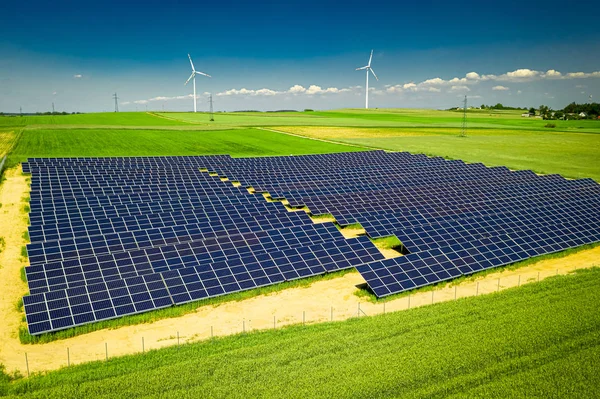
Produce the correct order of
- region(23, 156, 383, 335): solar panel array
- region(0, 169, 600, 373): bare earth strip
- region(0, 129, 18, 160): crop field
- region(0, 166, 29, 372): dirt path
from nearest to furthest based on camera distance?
region(0, 169, 600, 373): bare earth strip
region(0, 166, 29, 372): dirt path
region(23, 156, 383, 335): solar panel array
region(0, 129, 18, 160): crop field

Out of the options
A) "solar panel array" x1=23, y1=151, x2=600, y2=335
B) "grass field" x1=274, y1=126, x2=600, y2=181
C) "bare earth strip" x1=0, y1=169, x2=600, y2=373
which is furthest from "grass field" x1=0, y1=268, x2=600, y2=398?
"grass field" x1=274, y1=126, x2=600, y2=181

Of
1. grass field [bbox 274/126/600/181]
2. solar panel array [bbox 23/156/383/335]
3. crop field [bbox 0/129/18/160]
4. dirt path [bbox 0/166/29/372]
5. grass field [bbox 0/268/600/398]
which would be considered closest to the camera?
grass field [bbox 0/268/600/398]

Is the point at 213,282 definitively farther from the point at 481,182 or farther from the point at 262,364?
the point at 481,182

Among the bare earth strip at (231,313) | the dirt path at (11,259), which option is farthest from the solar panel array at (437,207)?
the dirt path at (11,259)

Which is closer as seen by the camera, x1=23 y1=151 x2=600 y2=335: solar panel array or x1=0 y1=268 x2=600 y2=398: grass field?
x1=0 y1=268 x2=600 y2=398: grass field

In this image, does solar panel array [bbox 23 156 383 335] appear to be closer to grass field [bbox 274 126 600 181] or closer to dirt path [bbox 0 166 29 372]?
dirt path [bbox 0 166 29 372]

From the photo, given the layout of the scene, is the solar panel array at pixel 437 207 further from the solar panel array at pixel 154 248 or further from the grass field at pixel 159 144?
the grass field at pixel 159 144

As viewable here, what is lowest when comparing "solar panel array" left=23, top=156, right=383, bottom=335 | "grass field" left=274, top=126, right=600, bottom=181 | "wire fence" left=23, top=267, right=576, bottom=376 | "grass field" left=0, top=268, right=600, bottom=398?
"wire fence" left=23, top=267, right=576, bottom=376
